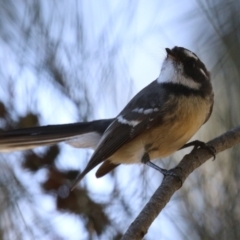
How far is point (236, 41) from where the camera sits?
225 cm

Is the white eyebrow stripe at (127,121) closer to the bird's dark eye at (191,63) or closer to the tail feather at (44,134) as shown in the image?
the tail feather at (44,134)

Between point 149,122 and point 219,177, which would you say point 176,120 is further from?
point 219,177

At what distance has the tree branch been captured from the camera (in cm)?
130

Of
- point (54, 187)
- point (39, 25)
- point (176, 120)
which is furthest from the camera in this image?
point (39, 25)

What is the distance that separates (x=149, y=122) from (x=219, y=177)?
333 mm

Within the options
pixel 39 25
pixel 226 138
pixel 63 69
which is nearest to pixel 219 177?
pixel 226 138

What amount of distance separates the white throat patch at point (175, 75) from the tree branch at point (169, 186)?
0.36 metres

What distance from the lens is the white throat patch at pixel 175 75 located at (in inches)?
84.7

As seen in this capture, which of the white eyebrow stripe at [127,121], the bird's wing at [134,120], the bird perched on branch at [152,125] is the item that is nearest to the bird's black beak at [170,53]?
the bird perched on branch at [152,125]

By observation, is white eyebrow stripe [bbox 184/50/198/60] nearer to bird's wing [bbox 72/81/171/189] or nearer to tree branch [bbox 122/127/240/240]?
bird's wing [bbox 72/81/171/189]

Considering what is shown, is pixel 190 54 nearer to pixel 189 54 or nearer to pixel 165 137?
pixel 189 54

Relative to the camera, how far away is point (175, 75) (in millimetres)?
2160

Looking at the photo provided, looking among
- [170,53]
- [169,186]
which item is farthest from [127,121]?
[169,186]

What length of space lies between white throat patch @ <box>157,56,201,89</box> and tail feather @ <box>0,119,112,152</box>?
320mm
